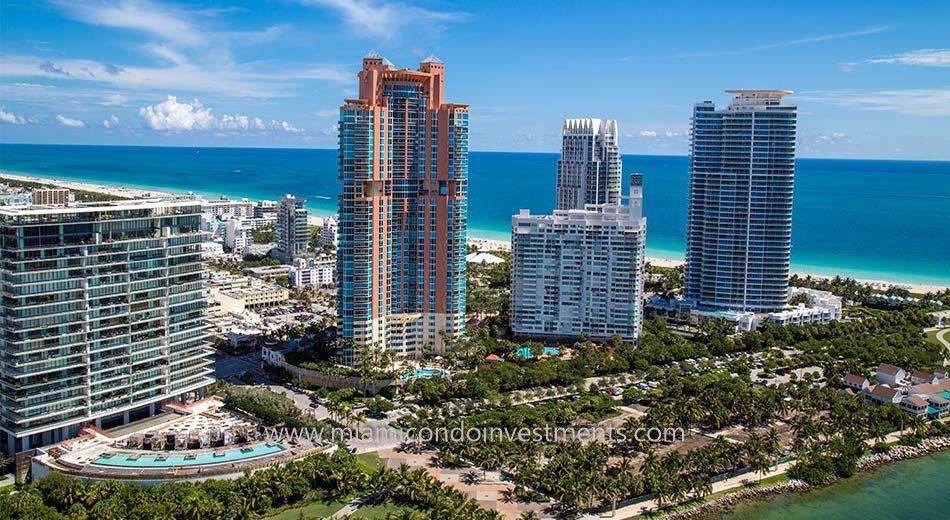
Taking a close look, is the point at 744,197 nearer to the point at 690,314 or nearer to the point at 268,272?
the point at 690,314

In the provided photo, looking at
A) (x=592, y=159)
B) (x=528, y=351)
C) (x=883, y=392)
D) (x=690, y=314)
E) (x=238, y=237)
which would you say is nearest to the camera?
(x=883, y=392)

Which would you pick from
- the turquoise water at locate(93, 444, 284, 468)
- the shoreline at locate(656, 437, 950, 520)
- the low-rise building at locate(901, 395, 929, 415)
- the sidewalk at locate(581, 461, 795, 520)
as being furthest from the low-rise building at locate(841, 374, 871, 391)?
the turquoise water at locate(93, 444, 284, 468)

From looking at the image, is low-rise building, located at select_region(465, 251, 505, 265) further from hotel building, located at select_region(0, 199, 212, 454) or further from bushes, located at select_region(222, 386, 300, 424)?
hotel building, located at select_region(0, 199, 212, 454)

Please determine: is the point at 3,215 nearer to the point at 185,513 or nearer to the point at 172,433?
the point at 172,433

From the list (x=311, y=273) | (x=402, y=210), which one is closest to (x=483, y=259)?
(x=311, y=273)

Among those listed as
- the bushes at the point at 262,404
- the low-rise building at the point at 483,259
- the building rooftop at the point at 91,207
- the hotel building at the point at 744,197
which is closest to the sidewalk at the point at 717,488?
the bushes at the point at 262,404

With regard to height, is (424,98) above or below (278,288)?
above

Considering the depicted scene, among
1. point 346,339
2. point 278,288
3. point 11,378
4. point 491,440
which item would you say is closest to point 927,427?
point 491,440

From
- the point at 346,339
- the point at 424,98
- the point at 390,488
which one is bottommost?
the point at 390,488
